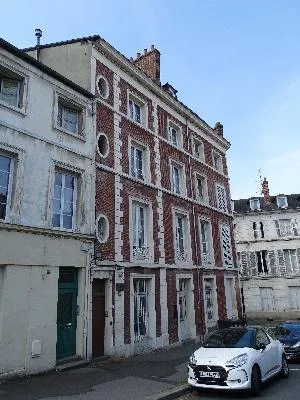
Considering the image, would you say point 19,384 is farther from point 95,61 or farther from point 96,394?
point 95,61

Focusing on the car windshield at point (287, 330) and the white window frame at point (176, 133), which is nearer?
the car windshield at point (287, 330)

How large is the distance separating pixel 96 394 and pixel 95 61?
1198cm

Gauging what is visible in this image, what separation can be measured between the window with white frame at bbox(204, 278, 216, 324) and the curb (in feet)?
33.8

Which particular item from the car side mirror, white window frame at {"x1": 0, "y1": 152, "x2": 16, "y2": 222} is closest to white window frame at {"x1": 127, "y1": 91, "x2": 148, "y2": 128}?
white window frame at {"x1": 0, "y1": 152, "x2": 16, "y2": 222}

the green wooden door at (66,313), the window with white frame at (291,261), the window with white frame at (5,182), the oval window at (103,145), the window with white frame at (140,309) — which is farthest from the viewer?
the window with white frame at (291,261)

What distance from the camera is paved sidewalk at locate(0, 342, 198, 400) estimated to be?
798 centimetres

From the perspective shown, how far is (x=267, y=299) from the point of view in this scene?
33.4 metres

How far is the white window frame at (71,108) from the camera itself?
12.4 metres

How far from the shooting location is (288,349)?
503 inches

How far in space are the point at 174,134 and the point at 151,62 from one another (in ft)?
13.6

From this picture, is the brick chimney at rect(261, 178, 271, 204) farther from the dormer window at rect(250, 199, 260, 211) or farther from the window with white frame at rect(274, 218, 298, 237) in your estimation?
the window with white frame at rect(274, 218, 298, 237)

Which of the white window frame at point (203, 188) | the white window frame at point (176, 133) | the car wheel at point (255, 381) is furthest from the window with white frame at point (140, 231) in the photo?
the car wheel at point (255, 381)

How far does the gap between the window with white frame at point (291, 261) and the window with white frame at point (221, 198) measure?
13.6 metres

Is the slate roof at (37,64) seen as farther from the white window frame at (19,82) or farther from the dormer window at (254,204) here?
the dormer window at (254,204)
